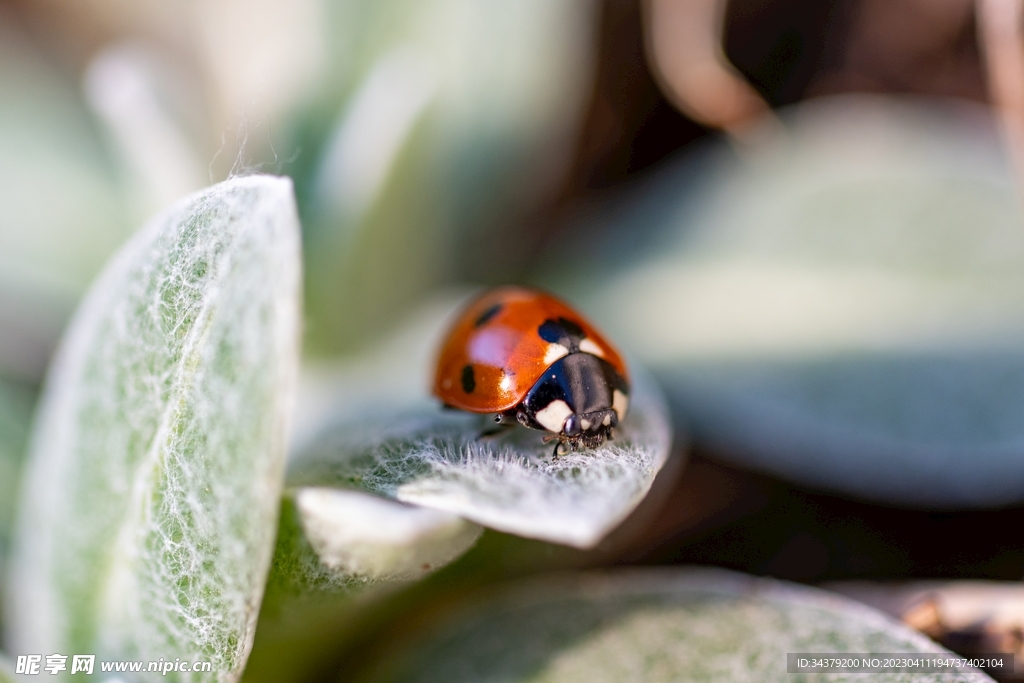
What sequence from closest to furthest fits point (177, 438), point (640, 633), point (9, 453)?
point (177, 438) → point (640, 633) → point (9, 453)

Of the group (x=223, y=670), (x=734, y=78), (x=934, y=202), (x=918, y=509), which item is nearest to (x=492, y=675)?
(x=223, y=670)

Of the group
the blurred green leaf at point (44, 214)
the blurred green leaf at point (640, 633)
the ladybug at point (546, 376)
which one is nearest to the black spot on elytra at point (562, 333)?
the ladybug at point (546, 376)

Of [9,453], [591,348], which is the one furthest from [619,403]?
[9,453]

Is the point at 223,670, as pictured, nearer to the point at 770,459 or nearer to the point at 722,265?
the point at 770,459

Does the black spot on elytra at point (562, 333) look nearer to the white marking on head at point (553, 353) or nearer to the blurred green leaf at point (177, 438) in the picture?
the white marking on head at point (553, 353)

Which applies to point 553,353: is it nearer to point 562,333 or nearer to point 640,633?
point 562,333

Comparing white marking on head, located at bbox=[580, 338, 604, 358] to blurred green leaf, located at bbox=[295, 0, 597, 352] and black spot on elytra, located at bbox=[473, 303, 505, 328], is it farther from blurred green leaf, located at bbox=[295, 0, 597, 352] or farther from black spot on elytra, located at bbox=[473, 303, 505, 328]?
blurred green leaf, located at bbox=[295, 0, 597, 352]
